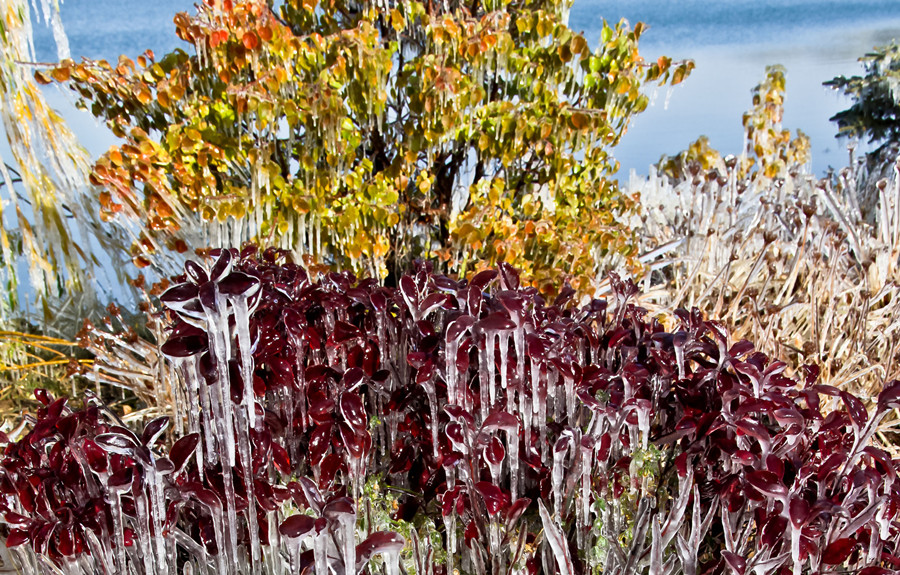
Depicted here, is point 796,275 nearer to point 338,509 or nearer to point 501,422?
point 501,422

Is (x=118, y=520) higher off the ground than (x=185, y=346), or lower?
lower

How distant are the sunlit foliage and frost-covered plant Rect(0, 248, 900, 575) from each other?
1.07 m

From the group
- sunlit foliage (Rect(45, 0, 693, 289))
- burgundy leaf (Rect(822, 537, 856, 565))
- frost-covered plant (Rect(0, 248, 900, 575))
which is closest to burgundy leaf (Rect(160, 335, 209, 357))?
frost-covered plant (Rect(0, 248, 900, 575))

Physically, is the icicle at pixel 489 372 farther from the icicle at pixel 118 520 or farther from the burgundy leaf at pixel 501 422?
the icicle at pixel 118 520

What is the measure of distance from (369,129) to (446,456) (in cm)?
174

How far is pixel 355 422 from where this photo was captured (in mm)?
1204

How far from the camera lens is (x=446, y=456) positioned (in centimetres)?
133

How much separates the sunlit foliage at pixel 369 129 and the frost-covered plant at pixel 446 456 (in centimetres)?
107

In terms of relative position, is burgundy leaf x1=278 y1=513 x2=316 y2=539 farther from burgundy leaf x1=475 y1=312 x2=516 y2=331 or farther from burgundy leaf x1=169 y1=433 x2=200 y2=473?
burgundy leaf x1=475 y1=312 x2=516 y2=331

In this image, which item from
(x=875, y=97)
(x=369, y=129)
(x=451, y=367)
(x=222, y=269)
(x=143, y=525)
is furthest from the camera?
(x=875, y=97)

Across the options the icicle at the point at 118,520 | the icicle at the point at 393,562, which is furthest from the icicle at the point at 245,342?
the icicle at the point at 393,562

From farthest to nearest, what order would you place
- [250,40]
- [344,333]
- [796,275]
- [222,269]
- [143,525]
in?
[796,275], [250,40], [344,333], [143,525], [222,269]

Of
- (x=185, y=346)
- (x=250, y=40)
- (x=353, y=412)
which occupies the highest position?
(x=250, y=40)

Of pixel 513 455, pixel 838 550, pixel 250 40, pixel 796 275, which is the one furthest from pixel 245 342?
pixel 796 275
